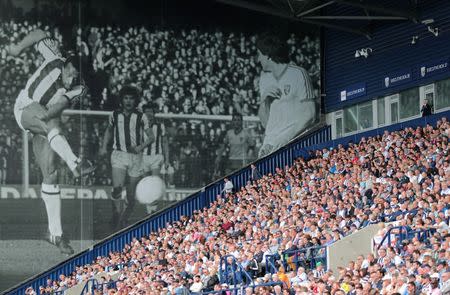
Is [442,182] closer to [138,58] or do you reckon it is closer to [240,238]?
[240,238]

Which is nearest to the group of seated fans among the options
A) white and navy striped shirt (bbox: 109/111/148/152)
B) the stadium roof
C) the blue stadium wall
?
the blue stadium wall

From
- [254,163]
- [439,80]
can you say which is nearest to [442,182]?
[439,80]

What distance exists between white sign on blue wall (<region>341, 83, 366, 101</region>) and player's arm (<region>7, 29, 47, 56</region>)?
34.4ft

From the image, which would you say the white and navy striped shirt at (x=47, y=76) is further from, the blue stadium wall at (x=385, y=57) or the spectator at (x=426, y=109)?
the spectator at (x=426, y=109)

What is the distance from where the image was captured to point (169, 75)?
3928 cm

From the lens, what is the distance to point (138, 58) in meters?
38.9

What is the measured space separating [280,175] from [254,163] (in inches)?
96.4

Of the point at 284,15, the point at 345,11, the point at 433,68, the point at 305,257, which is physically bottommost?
the point at 305,257

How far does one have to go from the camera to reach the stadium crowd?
3794 cm

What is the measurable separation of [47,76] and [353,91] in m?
10.4

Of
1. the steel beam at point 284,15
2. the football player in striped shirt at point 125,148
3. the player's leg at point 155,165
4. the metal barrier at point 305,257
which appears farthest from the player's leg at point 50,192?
the metal barrier at point 305,257

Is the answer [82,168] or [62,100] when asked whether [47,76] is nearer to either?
[62,100]

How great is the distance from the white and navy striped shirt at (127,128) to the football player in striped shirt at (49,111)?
1.34m

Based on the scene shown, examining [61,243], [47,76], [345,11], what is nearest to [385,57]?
[345,11]
